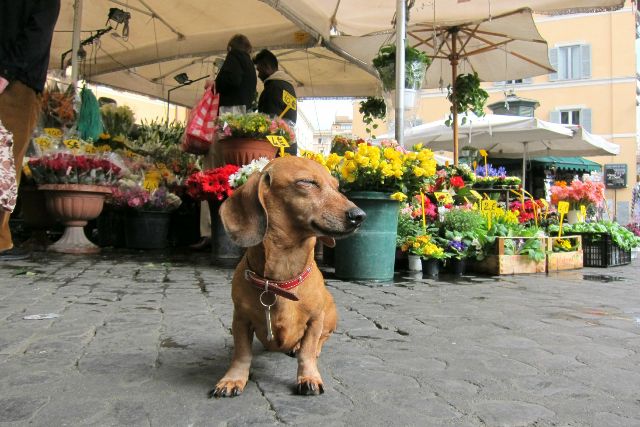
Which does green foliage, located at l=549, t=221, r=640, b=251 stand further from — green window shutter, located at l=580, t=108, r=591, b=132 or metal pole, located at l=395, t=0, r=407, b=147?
green window shutter, located at l=580, t=108, r=591, b=132

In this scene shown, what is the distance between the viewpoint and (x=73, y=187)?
6.56 metres

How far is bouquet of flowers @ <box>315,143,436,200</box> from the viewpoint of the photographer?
15.3 ft

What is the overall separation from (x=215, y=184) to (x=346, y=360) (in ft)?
11.8

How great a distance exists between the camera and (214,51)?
30.0ft

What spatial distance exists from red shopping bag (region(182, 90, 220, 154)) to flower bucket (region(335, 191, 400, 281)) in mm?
2395

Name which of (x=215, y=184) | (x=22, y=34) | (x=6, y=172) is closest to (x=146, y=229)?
(x=215, y=184)

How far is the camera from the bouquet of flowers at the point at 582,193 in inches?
337

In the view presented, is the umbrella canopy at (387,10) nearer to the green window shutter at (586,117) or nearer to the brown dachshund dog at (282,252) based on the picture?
the brown dachshund dog at (282,252)

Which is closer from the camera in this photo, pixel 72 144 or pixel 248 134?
pixel 248 134

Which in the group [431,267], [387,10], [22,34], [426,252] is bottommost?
[431,267]

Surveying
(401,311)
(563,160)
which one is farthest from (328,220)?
(563,160)

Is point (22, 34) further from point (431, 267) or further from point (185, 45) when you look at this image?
point (185, 45)

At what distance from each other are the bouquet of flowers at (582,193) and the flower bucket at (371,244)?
16.5 feet

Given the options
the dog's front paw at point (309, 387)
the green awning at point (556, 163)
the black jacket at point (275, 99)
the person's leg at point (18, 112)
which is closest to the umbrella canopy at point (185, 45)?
the black jacket at point (275, 99)
